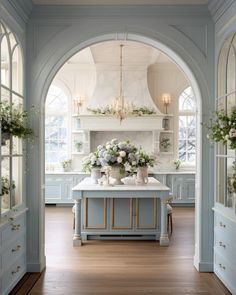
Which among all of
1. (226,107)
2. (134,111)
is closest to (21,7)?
(226,107)

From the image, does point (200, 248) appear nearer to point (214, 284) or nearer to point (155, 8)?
point (214, 284)

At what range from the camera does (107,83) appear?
9.38 meters

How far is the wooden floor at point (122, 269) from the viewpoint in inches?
149

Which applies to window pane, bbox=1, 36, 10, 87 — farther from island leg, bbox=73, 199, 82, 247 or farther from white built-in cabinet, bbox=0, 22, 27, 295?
island leg, bbox=73, 199, 82, 247

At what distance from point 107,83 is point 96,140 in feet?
5.02

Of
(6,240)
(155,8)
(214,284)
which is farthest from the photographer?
(155,8)

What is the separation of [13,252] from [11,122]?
1.35m

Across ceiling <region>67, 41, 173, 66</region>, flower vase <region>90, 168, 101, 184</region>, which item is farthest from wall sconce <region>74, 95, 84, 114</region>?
flower vase <region>90, 168, 101, 184</region>

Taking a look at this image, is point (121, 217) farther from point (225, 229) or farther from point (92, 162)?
point (225, 229)

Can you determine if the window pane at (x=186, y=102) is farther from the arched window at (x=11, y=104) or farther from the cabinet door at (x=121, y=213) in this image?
the arched window at (x=11, y=104)

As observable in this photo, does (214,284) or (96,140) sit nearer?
(214,284)

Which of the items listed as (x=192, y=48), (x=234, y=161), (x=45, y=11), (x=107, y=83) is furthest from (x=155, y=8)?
(x=107, y=83)

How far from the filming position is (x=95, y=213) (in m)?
5.86

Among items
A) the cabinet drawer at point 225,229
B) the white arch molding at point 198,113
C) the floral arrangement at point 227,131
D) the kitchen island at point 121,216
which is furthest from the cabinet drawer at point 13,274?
the floral arrangement at point 227,131
